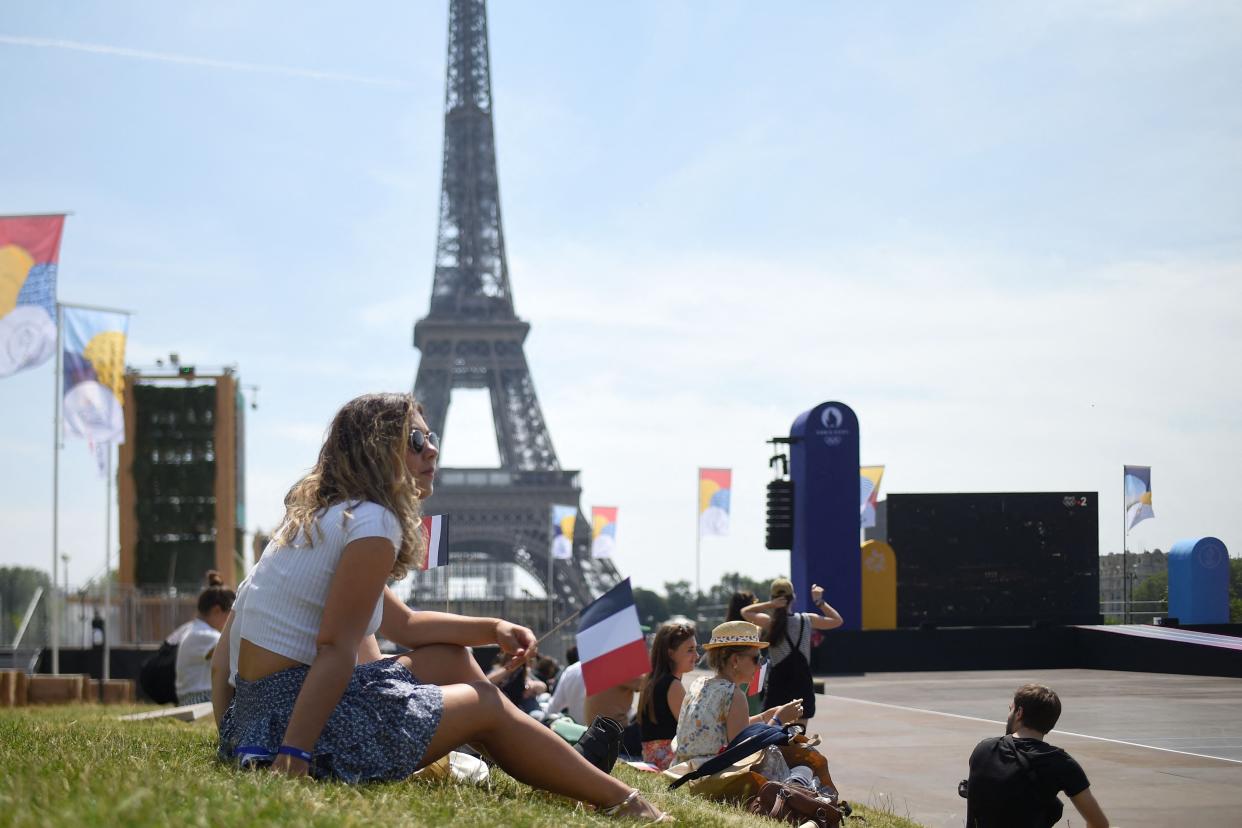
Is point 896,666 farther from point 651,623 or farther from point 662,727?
point 651,623

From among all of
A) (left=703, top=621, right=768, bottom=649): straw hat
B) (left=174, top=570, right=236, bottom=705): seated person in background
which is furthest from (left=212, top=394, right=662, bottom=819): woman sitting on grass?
(left=174, top=570, right=236, bottom=705): seated person in background

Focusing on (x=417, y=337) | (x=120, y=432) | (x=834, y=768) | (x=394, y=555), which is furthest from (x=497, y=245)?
(x=394, y=555)

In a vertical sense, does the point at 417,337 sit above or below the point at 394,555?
above

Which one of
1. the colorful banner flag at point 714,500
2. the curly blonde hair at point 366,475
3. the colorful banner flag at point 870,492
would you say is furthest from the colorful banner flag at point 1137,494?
the curly blonde hair at point 366,475

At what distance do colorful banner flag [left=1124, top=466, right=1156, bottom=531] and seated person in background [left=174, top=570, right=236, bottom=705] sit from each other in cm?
1959

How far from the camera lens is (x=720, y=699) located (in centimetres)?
636

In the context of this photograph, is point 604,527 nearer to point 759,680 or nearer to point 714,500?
point 714,500

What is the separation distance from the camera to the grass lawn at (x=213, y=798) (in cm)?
303

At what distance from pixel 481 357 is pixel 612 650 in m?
57.3

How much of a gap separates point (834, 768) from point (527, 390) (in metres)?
54.4

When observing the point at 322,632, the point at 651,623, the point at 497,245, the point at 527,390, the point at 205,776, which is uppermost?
the point at 497,245

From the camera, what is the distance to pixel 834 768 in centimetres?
962

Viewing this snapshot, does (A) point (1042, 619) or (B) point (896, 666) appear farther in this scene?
(A) point (1042, 619)

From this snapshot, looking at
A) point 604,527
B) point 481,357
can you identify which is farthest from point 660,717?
point 481,357
